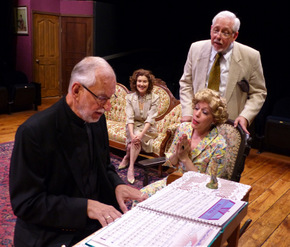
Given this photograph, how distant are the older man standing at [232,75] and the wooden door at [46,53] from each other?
7533 mm

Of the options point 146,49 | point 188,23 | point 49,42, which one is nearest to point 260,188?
point 188,23

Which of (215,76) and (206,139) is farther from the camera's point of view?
(215,76)

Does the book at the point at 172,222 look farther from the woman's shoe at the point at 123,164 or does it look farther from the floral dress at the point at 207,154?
the woman's shoe at the point at 123,164

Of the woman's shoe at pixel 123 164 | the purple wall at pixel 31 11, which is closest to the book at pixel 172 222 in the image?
the woman's shoe at pixel 123 164

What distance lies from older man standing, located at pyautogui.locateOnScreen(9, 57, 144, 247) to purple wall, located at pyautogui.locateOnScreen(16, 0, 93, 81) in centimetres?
824

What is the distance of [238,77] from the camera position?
254 centimetres

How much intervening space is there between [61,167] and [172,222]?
0.53 meters

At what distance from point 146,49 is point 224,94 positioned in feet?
19.9

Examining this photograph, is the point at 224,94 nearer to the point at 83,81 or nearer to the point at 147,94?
the point at 83,81

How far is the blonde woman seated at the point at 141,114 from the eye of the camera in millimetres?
4246

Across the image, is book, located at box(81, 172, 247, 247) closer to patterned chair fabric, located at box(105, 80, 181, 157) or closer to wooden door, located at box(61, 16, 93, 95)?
patterned chair fabric, located at box(105, 80, 181, 157)

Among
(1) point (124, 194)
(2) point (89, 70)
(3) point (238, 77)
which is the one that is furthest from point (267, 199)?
(2) point (89, 70)

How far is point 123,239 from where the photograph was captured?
1.11 metres

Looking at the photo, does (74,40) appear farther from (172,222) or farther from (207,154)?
(172,222)
